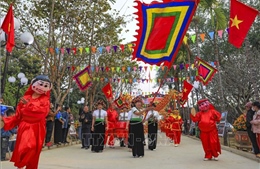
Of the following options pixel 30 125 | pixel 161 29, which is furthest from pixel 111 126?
pixel 30 125

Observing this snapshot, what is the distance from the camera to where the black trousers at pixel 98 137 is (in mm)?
11516

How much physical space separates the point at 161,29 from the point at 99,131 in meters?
5.89

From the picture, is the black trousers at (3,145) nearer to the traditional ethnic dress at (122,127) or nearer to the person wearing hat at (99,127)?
the person wearing hat at (99,127)

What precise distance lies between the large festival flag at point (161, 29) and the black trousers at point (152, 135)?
5.88 metres

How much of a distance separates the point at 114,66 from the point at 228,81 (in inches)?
319

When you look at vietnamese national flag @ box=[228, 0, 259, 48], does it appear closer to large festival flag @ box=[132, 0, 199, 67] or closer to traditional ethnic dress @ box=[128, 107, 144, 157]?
large festival flag @ box=[132, 0, 199, 67]

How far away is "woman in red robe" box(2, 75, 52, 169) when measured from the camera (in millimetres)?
5789

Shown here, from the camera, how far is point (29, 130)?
594 cm

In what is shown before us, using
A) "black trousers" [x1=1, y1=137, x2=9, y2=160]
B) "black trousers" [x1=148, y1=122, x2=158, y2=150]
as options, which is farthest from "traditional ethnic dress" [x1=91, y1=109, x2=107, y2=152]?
"black trousers" [x1=1, y1=137, x2=9, y2=160]

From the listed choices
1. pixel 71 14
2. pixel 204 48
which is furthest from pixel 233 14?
pixel 204 48

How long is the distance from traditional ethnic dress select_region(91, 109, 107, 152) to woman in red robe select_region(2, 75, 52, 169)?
540 cm

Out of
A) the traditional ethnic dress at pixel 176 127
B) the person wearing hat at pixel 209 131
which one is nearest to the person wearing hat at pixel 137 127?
the person wearing hat at pixel 209 131

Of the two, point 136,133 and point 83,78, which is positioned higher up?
point 83,78

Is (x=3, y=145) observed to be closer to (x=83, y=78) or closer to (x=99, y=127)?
(x=99, y=127)
